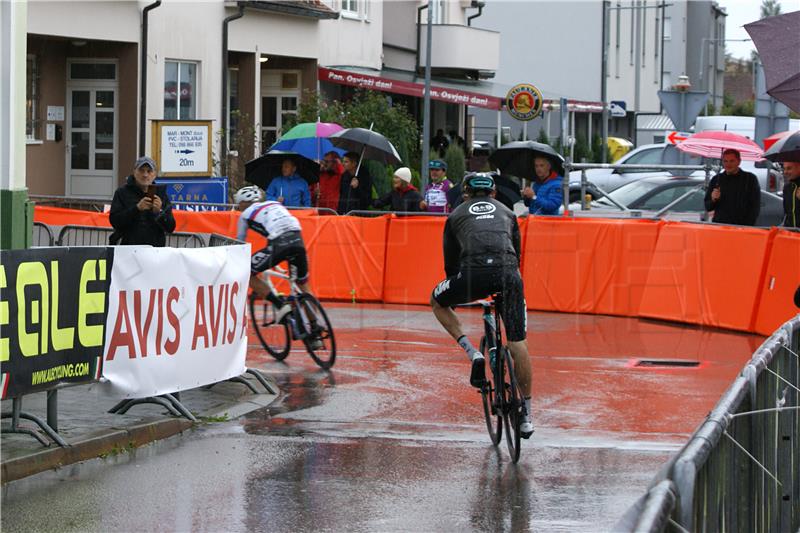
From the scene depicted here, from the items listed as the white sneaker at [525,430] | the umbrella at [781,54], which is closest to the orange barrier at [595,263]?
the umbrella at [781,54]

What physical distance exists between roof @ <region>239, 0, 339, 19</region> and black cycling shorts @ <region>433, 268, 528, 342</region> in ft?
71.2

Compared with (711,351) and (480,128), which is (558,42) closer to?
(480,128)

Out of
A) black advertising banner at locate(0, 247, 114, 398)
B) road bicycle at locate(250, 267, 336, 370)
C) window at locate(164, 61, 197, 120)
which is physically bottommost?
road bicycle at locate(250, 267, 336, 370)

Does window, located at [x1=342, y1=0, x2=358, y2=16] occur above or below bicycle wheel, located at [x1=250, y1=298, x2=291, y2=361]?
above

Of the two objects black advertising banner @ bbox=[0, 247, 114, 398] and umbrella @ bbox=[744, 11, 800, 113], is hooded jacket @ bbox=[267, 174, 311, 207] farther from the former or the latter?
umbrella @ bbox=[744, 11, 800, 113]

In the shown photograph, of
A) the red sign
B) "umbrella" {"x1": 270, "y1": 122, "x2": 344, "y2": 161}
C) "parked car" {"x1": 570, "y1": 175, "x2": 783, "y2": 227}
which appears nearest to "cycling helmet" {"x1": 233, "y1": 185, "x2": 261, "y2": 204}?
"parked car" {"x1": 570, "y1": 175, "x2": 783, "y2": 227}

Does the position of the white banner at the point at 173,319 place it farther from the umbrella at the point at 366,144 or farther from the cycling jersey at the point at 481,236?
the umbrella at the point at 366,144

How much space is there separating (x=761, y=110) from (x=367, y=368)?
34.0 feet

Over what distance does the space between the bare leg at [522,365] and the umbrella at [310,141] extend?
13959mm

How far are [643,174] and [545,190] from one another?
46.1 feet

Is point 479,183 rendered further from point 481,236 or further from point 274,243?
point 274,243

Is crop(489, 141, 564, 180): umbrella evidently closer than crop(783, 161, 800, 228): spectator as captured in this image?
No

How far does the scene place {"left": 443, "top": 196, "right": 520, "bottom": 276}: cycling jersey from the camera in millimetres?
9070

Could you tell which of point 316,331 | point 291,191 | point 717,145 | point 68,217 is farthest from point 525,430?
point 68,217
